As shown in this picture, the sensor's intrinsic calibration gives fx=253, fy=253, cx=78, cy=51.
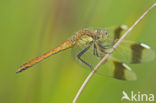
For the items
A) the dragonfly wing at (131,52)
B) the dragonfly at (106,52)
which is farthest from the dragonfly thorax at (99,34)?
the dragonfly wing at (131,52)

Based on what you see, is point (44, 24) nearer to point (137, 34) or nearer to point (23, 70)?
point (23, 70)

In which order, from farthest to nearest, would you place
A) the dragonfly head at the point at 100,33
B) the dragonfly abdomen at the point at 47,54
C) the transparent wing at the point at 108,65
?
the dragonfly head at the point at 100,33
the dragonfly abdomen at the point at 47,54
the transparent wing at the point at 108,65

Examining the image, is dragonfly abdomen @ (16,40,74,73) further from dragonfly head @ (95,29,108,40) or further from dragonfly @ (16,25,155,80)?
dragonfly head @ (95,29,108,40)

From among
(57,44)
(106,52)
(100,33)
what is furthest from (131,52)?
(57,44)

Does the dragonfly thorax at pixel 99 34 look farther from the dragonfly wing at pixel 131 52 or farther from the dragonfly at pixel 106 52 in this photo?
the dragonfly wing at pixel 131 52

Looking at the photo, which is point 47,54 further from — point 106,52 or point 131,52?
point 131,52

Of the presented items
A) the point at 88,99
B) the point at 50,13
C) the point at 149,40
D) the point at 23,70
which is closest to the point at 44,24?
the point at 50,13

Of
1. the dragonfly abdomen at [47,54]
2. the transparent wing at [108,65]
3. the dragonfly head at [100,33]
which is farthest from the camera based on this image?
the dragonfly head at [100,33]
